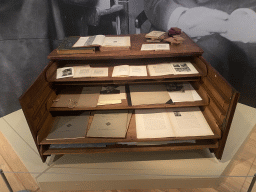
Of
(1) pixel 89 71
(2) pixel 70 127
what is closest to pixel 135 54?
(1) pixel 89 71

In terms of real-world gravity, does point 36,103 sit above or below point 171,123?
above

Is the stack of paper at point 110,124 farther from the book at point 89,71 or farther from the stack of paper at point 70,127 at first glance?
the book at point 89,71

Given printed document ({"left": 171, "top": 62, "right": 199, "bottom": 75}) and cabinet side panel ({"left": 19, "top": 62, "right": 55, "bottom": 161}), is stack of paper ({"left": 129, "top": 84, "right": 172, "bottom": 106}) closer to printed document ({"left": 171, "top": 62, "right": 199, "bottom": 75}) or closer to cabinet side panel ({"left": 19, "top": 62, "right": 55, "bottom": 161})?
printed document ({"left": 171, "top": 62, "right": 199, "bottom": 75})

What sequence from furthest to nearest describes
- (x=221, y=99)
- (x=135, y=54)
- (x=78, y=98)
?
(x=78, y=98) → (x=135, y=54) → (x=221, y=99)

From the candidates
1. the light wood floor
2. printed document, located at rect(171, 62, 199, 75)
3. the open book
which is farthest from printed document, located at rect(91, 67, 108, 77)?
the light wood floor

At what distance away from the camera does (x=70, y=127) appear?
2.27 metres

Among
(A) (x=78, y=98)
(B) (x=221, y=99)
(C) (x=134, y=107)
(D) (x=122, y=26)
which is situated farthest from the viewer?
(D) (x=122, y=26)

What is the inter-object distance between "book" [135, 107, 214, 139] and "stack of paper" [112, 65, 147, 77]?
538mm

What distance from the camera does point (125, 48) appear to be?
87.7 inches

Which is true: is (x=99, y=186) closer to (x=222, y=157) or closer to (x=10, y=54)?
(x=222, y=157)

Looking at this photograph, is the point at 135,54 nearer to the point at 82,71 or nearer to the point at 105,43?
the point at 105,43

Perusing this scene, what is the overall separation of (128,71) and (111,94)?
0.39m

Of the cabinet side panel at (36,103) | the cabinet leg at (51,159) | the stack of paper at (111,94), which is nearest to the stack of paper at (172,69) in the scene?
the stack of paper at (111,94)

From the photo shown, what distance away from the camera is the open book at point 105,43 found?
221cm
